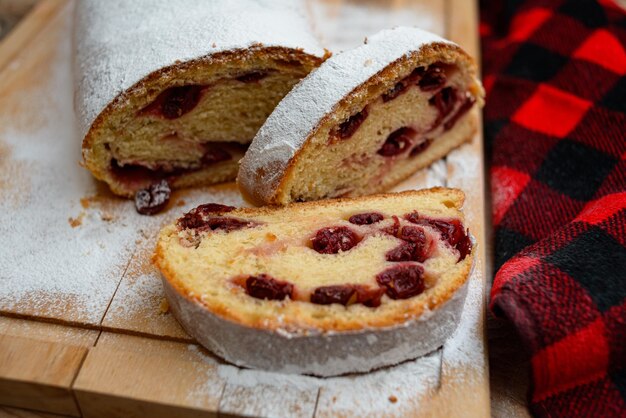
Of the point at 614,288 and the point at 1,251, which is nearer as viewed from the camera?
the point at 614,288

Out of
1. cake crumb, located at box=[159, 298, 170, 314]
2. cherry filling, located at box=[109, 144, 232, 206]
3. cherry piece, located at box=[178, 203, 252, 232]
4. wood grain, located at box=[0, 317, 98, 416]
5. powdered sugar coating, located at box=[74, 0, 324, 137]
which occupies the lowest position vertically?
wood grain, located at box=[0, 317, 98, 416]

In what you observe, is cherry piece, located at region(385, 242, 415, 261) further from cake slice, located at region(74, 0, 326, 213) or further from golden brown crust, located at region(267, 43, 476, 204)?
cake slice, located at region(74, 0, 326, 213)

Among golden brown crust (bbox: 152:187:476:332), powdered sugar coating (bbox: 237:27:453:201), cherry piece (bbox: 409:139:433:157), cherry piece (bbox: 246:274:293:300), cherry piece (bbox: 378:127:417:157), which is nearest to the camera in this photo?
golden brown crust (bbox: 152:187:476:332)

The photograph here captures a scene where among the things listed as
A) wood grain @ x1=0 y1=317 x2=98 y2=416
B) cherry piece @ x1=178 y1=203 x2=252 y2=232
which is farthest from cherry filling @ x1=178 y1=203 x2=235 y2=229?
wood grain @ x1=0 y1=317 x2=98 y2=416

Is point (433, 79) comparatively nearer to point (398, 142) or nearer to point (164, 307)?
point (398, 142)

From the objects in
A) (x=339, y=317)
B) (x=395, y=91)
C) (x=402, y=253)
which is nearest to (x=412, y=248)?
(x=402, y=253)

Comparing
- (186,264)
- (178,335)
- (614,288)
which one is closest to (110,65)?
(186,264)

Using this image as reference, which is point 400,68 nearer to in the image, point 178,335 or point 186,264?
point 186,264
